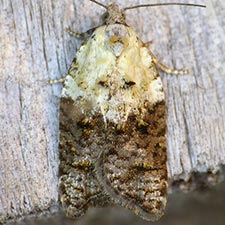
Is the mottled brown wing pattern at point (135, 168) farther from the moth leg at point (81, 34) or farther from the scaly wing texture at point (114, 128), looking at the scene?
the moth leg at point (81, 34)

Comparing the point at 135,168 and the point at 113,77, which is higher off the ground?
the point at 113,77

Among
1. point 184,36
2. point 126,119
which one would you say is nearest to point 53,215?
point 126,119

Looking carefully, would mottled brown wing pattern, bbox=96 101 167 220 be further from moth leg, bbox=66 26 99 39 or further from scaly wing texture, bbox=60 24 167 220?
moth leg, bbox=66 26 99 39

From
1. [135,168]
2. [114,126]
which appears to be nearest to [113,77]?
[114,126]

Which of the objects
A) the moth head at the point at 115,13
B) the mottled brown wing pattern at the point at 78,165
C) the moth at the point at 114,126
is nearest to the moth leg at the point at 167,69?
the moth at the point at 114,126

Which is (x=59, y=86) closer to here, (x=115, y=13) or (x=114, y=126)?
(x=114, y=126)

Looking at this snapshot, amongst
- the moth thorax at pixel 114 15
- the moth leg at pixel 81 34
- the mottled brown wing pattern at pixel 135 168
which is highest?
the moth thorax at pixel 114 15

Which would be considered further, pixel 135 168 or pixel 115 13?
pixel 115 13
